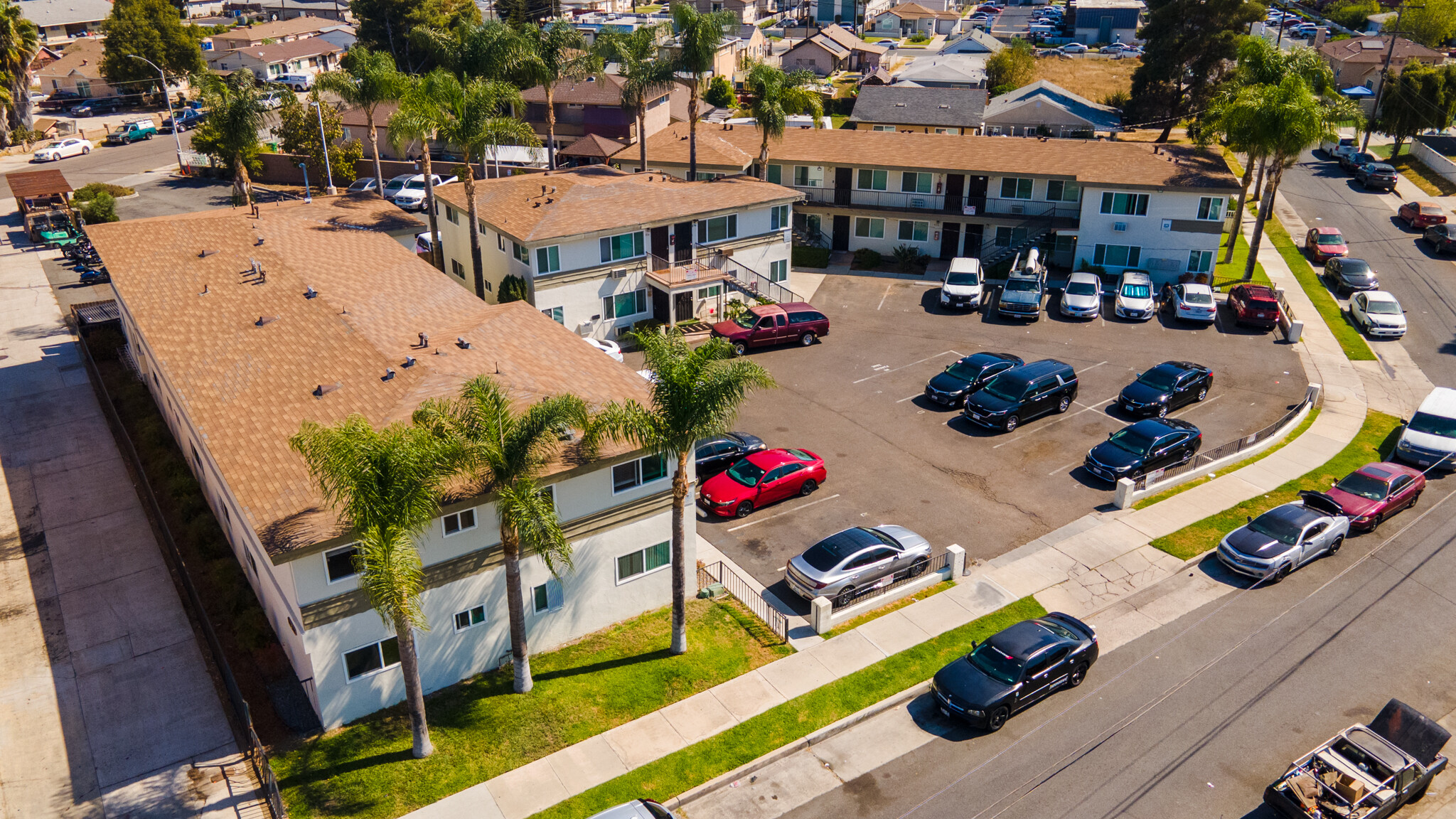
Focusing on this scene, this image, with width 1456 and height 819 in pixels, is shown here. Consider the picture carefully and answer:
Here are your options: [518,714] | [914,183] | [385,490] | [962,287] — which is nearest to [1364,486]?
[962,287]

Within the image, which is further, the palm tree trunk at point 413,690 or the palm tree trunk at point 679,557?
the palm tree trunk at point 679,557

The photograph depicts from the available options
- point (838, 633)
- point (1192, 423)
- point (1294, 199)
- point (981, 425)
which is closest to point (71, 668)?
point (838, 633)

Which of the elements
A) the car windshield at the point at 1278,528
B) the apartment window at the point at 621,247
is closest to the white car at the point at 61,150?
the apartment window at the point at 621,247

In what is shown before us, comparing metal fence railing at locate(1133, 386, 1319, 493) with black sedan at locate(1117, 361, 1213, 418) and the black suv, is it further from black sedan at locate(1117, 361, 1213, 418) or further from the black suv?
the black suv

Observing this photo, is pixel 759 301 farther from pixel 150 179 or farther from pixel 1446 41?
pixel 1446 41

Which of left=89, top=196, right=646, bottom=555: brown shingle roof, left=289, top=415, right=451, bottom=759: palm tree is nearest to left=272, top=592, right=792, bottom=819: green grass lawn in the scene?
left=289, top=415, right=451, bottom=759: palm tree

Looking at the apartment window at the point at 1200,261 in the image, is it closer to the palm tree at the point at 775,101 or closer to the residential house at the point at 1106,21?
the palm tree at the point at 775,101

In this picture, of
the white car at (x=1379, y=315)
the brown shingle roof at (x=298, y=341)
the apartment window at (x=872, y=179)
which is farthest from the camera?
the apartment window at (x=872, y=179)
